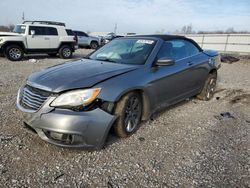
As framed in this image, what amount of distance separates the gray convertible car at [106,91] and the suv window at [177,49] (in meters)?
0.02

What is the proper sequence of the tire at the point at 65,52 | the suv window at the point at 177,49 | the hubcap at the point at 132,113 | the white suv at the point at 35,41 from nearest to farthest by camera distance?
the hubcap at the point at 132,113 → the suv window at the point at 177,49 → the white suv at the point at 35,41 → the tire at the point at 65,52

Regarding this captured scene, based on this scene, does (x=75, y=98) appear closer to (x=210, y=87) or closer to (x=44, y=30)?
(x=210, y=87)

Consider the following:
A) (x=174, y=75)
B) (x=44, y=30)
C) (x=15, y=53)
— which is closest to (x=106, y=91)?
(x=174, y=75)

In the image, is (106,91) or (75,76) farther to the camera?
(75,76)

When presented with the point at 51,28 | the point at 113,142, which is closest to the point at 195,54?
the point at 113,142

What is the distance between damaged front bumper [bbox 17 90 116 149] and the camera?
271 centimetres

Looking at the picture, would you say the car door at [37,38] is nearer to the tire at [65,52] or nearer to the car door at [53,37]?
the car door at [53,37]

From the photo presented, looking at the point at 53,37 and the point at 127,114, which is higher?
the point at 53,37

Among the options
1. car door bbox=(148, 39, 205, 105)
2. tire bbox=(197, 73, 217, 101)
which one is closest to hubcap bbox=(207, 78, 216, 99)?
tire bbox=(197, 73, 217, 101)

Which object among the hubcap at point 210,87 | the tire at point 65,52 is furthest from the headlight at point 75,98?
the tire at point 65,52

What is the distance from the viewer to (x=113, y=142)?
3.39 metres

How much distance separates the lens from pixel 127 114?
3.39 meters

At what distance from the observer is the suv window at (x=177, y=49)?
4069mm

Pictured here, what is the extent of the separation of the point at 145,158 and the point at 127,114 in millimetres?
689
